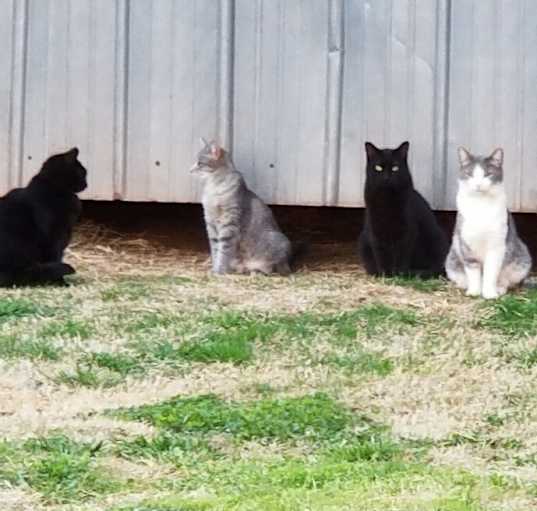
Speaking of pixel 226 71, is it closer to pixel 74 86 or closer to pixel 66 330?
pixel 74 86

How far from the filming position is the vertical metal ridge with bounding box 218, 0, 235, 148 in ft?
33.6

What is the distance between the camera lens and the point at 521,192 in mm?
9945

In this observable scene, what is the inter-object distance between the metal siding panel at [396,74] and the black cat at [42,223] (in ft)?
6.71

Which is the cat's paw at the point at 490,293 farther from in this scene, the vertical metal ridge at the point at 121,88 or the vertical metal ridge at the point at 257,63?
the vertical metal ridge at the point at 121,88

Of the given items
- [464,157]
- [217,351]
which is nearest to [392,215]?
[464,157]

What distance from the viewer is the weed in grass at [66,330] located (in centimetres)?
737

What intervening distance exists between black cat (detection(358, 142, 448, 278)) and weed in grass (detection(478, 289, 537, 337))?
148 centimetres

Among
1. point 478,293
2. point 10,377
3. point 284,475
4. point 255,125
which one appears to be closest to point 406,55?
point 255,125

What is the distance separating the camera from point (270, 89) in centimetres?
1022

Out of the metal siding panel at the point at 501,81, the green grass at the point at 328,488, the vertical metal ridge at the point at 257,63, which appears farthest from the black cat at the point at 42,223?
the green grass at the point at 328,488

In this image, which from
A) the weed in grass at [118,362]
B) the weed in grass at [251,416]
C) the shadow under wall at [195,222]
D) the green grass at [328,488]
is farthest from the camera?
the shadow under wall at [195,222]

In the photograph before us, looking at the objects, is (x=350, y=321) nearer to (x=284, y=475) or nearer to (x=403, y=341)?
(x=403, y=341)

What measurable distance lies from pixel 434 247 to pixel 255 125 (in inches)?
60.6

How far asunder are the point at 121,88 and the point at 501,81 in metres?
2.67
